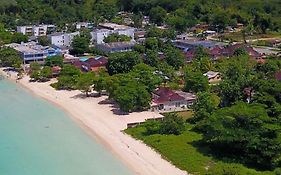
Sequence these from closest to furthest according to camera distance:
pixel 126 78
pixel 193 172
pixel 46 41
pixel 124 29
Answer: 1. pixel 193 172
2. pixel 126 78
3. pixel 46 41
4. pixel 124 29

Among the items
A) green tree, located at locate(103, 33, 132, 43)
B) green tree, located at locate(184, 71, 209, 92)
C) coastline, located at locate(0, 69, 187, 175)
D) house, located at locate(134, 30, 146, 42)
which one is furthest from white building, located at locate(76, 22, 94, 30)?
green tree, located at locate(184, 71, 209, 92)

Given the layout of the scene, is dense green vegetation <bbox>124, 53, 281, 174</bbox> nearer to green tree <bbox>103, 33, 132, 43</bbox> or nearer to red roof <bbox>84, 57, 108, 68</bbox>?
red roof <bbox>84, 57, 108, 68</bbox>

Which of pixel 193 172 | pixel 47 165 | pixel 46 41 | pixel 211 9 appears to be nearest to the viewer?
pixel 193 172

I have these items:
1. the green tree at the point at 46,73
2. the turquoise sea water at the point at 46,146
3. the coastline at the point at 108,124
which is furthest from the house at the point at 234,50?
the turquoise sea water at the point at 46,146

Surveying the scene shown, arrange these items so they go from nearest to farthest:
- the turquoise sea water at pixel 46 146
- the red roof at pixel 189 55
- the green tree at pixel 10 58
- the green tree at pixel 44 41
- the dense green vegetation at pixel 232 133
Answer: the dense green vegetation at pixel 232 133, the turquoise sea water at pixel 46 146, the green tree at pixel 10 58, the red roof at pixel 189 55, the green tree at pixel 44 41

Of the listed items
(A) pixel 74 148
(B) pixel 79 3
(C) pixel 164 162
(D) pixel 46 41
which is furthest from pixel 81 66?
(B) pixel 79 3

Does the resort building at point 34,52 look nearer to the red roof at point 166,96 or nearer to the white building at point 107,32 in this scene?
the white building at point 107,32

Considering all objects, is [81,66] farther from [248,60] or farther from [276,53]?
[276,53]
